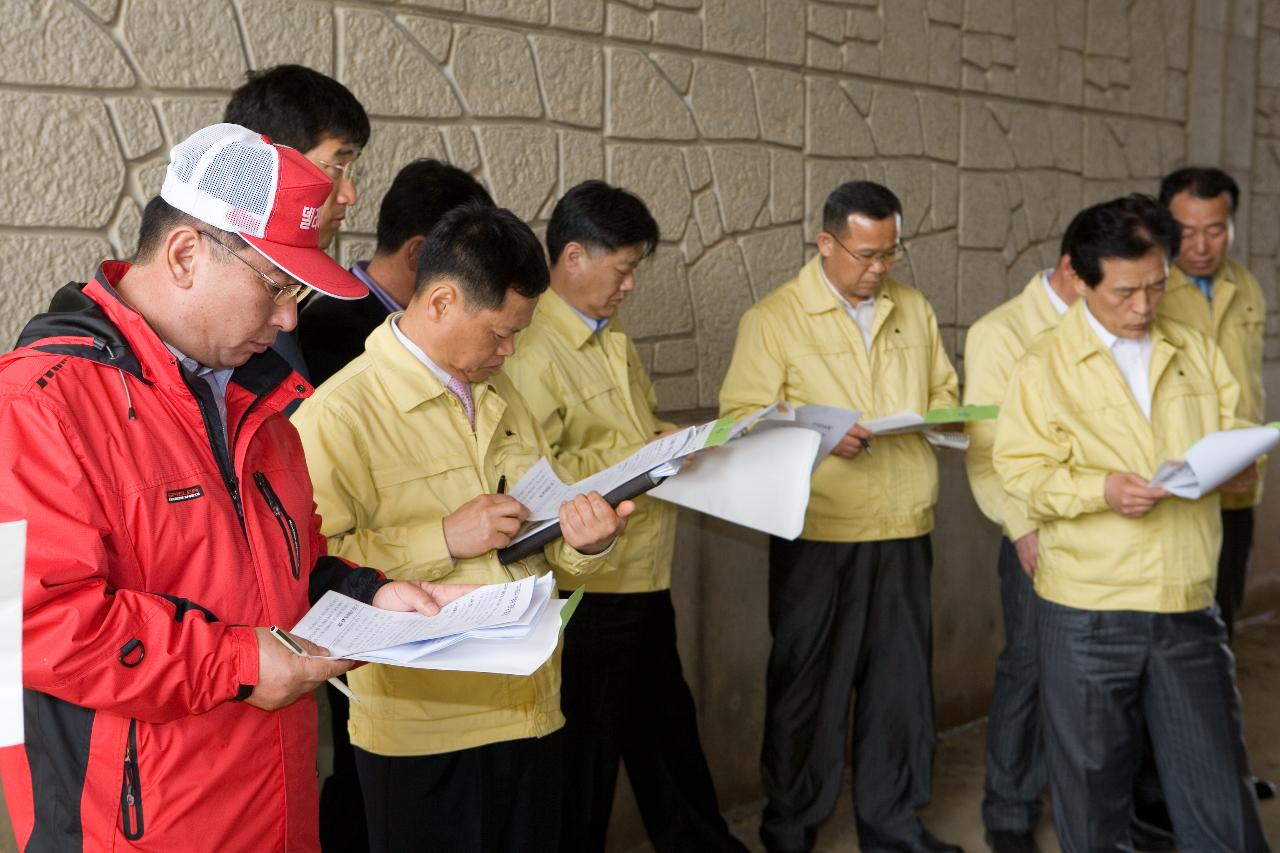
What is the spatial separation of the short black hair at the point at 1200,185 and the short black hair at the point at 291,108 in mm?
2658

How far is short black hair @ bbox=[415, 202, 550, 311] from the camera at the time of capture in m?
2.10

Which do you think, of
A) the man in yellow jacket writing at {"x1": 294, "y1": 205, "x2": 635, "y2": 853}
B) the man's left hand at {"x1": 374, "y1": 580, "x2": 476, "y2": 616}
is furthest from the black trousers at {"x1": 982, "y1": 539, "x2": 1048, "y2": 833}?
the man's left hand at {"x1": 374, "y1": 580, "x2": 476, "y2": 616}

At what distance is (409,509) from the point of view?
207 cm

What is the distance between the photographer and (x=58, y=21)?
2.46 metres

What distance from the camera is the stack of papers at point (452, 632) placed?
151 centimetres

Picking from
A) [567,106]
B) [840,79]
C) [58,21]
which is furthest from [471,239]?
[840,79]

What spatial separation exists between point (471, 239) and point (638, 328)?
1.47m

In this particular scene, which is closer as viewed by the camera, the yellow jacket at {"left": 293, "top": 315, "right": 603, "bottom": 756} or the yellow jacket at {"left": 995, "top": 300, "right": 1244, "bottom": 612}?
the yellow jacket at {"left": 293, "top": 315, "right": 603, "bottom": 756}

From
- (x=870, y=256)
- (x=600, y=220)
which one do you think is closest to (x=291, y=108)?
(x=600, y=220)

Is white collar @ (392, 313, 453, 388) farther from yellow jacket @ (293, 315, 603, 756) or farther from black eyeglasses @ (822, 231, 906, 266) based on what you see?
black eyeglasses @ (822, 231, 906, 266)

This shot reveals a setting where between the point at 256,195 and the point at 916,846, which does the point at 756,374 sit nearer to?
the point at 916,846

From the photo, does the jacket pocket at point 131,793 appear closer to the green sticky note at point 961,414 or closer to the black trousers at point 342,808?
the black trousers at point 342,808

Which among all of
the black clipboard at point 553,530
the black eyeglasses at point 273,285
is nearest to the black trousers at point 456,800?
the black clipboard at point 553,530

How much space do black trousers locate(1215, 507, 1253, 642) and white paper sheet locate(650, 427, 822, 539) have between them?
197cm
